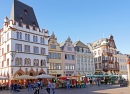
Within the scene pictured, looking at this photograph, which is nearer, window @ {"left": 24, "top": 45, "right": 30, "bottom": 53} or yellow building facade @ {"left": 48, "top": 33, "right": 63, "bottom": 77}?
window @ {"left": 24, "top": 45, "right": 30, "bottom": 53}

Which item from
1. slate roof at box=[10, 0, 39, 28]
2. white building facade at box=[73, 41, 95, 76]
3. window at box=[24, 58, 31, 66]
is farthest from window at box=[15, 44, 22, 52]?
white building facade at box=[73, 41, 95, 76]

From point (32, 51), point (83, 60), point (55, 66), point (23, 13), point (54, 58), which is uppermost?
point (23, 13)

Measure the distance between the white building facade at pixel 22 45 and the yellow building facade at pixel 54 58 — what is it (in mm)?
3277

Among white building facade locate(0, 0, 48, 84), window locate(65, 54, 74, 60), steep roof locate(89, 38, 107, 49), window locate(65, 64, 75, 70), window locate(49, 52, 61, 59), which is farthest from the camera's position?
steep roof locate(89, 38, 107, 49)

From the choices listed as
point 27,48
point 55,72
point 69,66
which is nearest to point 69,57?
point 69,66

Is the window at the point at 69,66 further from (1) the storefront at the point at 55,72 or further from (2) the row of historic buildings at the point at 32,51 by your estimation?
(1) the storefront at the point at 55,72

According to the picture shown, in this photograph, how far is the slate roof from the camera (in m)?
49.7

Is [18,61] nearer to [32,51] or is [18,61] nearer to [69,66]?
[32,51]

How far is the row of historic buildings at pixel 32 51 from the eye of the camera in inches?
1821

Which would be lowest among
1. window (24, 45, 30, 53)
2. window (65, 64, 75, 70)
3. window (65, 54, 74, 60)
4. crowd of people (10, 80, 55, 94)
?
crowd of people (10, 80, 55, 94)

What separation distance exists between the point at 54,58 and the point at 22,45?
13.0 m

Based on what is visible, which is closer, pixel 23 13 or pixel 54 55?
pixel 23 13

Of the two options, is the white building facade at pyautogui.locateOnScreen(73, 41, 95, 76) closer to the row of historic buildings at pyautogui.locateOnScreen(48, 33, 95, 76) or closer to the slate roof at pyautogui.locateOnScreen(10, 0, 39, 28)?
the row of historic buildings at pyautogui.locateOnScreen(48, 33, 95, 76)

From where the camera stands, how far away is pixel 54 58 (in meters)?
58.0
